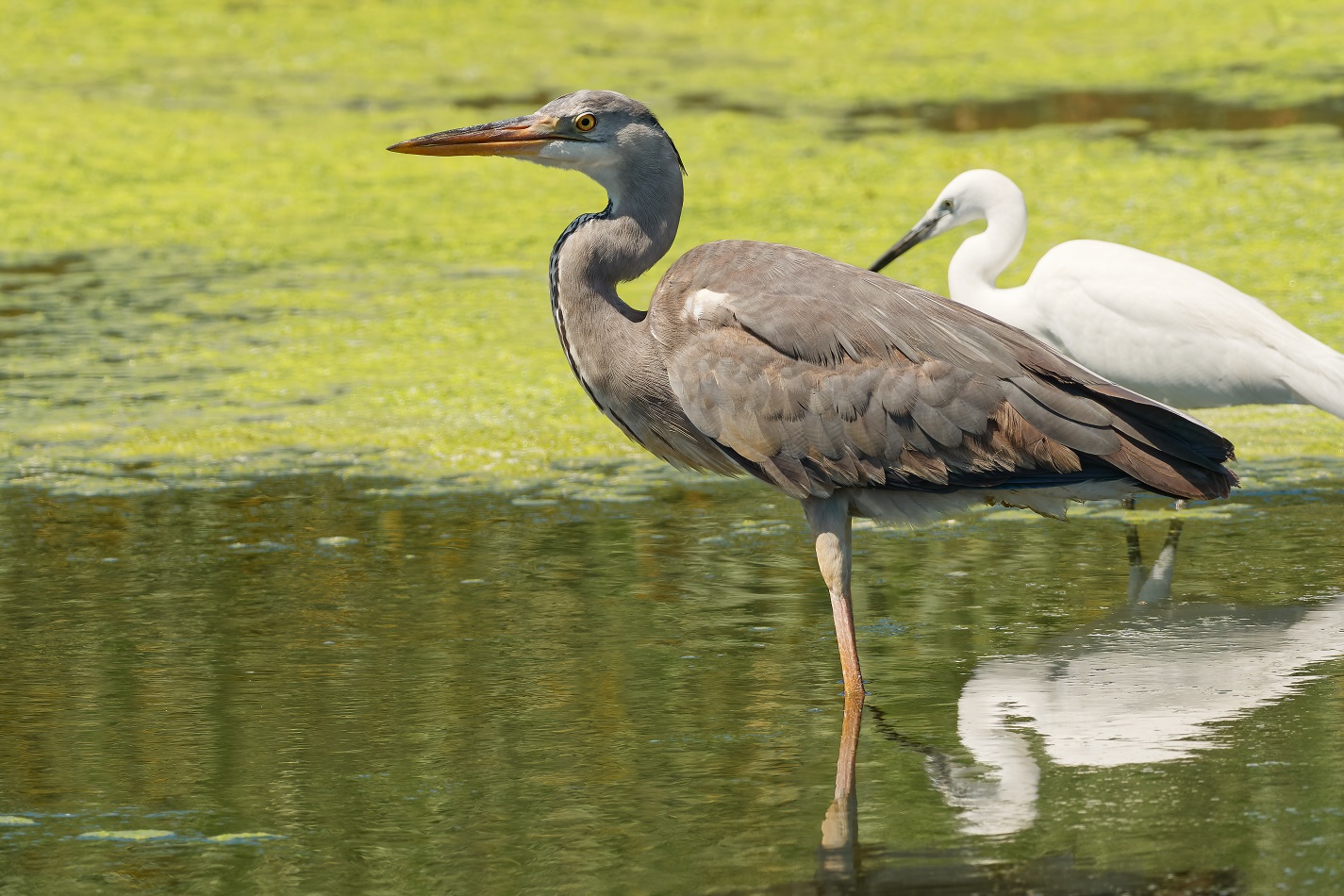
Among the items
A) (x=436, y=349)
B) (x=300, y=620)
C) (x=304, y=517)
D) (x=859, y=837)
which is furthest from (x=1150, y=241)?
(x=859, y=837)

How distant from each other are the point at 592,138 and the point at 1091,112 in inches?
322

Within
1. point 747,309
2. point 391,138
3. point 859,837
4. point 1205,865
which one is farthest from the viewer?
point 391,138

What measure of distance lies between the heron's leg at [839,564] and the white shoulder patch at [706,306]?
53cm

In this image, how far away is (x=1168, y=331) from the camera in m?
6.44

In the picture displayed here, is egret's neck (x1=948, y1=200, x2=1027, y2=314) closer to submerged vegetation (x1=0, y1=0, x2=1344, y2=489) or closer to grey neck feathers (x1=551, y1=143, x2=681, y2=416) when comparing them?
submerged vegetation (x1=0, y1=0, x2=1344, y2=489)

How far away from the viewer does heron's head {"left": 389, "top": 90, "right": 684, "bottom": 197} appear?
496cm

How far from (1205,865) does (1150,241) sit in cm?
620

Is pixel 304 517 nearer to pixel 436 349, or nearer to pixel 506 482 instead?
pixel 506 482

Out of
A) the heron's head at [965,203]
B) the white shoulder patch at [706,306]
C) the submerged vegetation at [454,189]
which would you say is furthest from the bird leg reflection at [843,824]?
the heron's head at [965,203]

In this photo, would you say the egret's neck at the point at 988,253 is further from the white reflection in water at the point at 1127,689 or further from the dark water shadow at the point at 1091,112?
the dark water shadow at the point at 1091,112

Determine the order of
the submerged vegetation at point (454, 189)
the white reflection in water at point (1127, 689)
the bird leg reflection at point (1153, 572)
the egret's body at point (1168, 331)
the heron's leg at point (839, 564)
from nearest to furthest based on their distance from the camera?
the white reflection in water at point (1127, 689)
the heron's leg at point (839, 564)
the bird leg reflection at point (1153, 572)
the egret's body at point (1168, 331)
the submerged vegetation at point (454, 189)

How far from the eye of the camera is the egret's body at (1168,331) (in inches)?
243

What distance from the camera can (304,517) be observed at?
625 cm

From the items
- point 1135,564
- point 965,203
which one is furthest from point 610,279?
point 965,203
